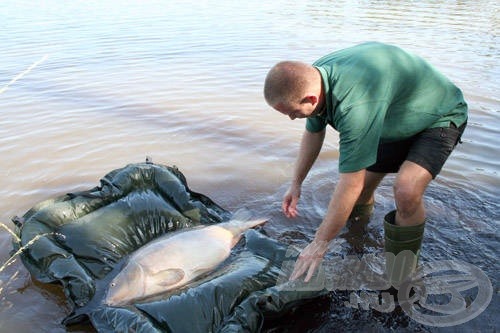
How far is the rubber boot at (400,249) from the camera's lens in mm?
3469

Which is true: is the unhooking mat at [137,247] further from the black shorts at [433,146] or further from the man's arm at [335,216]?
the black shorts at [433,146]

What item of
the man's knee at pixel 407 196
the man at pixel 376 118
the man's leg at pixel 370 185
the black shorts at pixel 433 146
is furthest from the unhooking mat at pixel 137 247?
the black shorts at pixel 433 146

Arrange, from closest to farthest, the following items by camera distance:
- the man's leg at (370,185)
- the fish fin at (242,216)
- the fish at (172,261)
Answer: the fish at (172,261) < the man's leg at (370,185) < the fish fin at (242,216)

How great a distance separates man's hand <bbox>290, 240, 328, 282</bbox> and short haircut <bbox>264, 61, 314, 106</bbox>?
3.26ft

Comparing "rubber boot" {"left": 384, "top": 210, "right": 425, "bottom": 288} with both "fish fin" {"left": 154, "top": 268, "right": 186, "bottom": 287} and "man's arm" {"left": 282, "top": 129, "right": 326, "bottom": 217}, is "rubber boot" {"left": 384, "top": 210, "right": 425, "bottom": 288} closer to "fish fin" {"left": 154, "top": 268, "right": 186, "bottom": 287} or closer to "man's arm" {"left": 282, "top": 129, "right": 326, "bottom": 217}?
"man's arm" {"left": 282, "top": 129, "right": 326, "bottom": 217}

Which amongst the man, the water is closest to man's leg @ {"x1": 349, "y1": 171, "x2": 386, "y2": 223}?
the water

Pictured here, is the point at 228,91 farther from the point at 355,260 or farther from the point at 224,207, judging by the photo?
the point at 355,260

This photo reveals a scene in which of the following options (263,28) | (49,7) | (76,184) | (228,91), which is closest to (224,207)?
(76,184)

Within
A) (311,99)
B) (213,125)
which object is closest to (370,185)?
(311,99)

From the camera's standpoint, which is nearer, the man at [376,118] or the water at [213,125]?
the man at [376,118]

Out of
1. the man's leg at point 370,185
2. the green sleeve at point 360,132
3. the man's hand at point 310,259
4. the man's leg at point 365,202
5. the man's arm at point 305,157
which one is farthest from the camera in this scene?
the man's leg at point 365,202

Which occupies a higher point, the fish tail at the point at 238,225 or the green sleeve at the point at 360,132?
the green sleeve at the point at 360,132

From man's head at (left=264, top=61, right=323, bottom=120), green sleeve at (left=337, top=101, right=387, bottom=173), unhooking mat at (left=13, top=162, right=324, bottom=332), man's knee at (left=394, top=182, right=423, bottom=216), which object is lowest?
unhooking mat at (left=13, top=162, right=324, bottom=332)

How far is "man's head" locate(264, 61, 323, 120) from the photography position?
9.37 ft
